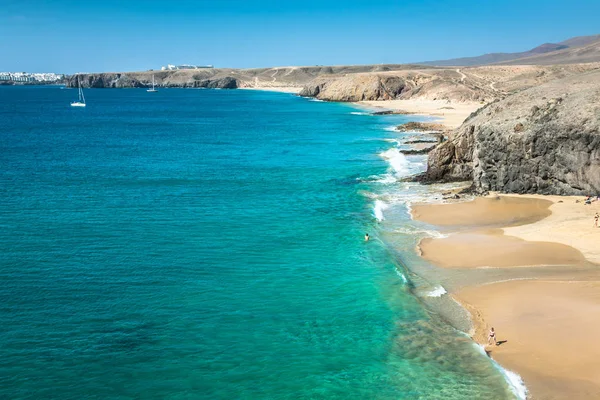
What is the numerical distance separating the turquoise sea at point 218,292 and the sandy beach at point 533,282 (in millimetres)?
1358

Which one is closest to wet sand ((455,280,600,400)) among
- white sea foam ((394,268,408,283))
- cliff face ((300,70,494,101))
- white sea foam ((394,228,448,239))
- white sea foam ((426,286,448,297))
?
white sea foam ((426,286,448,297))

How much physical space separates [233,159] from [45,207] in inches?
1075

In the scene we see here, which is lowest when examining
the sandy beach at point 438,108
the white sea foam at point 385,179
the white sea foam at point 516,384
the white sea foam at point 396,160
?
the white sea foam at point 516,384

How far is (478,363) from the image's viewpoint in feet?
62.1

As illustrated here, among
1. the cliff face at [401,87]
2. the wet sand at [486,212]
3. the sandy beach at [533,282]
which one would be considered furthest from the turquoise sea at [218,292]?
the cliff face at [401,87]

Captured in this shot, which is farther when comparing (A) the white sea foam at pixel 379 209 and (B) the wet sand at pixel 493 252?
(A) the white sea foam at pixel 379 209

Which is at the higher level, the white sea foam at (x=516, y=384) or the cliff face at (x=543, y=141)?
the cliff face at (x=543, y=141)

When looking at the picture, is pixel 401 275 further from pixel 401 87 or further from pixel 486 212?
pixel 401 87

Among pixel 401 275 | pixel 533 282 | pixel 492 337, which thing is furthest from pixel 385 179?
pixel 492 337

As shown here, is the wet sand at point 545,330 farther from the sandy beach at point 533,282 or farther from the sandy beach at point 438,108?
the sandy beach at point 438,108

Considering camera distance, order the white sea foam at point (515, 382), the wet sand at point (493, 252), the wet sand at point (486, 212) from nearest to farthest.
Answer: the white sea foam at point (515, 382) → the wet sand at point (493, 252) → the wet sand at point (486, 212)

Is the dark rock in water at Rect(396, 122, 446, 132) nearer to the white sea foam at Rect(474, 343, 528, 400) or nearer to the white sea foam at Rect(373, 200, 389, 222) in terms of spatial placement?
the white sea foam at Rect(373, 200, 389, 222)

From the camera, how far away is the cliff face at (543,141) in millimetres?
37469

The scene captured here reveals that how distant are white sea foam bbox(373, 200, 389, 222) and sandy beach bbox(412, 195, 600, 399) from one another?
2.19m
